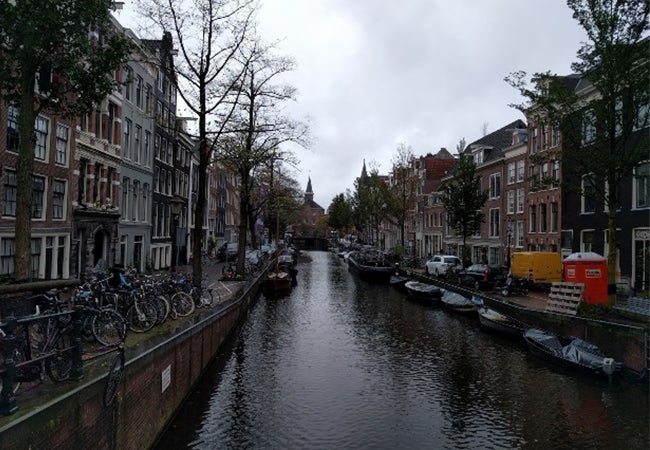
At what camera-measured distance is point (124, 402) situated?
27.5 ft

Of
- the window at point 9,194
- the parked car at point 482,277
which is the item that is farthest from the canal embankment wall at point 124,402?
the parked car at point 482,277

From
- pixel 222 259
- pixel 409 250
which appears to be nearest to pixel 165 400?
pixel 222 259

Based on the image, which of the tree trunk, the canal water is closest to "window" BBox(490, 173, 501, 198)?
the canal water

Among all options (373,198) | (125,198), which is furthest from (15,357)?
(373,198)

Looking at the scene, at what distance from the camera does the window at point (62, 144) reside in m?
22.9

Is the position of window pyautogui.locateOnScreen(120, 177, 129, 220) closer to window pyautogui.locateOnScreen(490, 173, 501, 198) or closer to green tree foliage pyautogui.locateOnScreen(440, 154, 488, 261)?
green tree foliage pyautogui.locateOnScreen(440, 154, 488, 261)

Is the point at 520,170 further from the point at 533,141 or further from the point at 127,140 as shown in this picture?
the point at 127,140

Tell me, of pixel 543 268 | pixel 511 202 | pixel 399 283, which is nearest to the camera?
pixel 543 268

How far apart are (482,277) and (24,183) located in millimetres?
27980

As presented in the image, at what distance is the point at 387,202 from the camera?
5984 cm

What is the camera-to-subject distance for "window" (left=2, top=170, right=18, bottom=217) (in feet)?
64.1

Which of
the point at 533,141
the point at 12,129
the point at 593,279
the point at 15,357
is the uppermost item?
the point at 533,141

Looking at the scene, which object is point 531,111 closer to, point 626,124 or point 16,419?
point 626,124

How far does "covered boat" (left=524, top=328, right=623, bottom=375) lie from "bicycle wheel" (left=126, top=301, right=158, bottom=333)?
13111 millimetres
